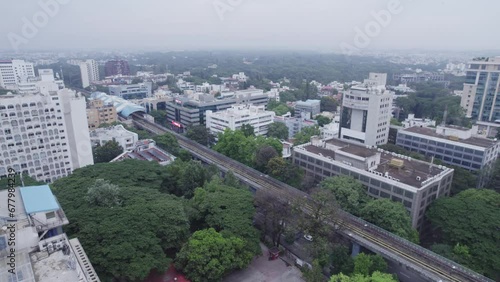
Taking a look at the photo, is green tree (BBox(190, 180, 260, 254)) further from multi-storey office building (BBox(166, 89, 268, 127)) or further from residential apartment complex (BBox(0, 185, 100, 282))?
multi-storey office building (BBox(166, 89, 268, 127))

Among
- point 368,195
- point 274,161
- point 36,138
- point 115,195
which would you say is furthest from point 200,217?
point 36,138

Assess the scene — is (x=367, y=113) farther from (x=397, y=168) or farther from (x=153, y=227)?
(x=153, y=227)

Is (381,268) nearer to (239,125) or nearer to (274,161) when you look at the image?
(274,161)

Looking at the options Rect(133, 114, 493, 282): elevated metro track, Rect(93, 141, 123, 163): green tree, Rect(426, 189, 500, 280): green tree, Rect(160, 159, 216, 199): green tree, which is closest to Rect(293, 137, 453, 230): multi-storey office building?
Rect(426, 189, 500, 280): green tree

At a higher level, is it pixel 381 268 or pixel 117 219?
pixel 117 219

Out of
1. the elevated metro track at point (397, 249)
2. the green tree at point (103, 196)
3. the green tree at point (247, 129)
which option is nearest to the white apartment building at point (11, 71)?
the green tree at point (247, 129)

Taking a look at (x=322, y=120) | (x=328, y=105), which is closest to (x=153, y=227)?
(x=322, y=120)
